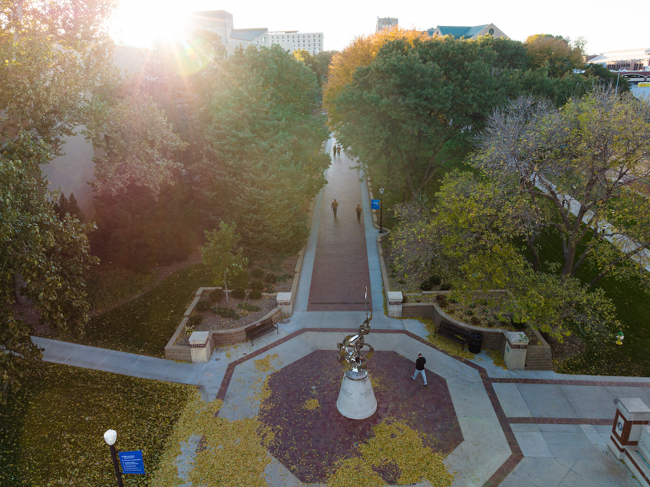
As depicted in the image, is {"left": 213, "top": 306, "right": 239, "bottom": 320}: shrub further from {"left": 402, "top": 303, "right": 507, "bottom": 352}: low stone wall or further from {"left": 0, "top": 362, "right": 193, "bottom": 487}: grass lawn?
{"left": 402, "top": 303, "right": 507, "bottom": 352}: low stone wall

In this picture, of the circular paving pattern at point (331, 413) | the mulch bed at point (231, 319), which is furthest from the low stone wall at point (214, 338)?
the circular paving pattern at point (331, 413)

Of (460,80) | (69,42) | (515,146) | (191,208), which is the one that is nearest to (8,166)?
(69,42)

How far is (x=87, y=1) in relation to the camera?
52.1 feet

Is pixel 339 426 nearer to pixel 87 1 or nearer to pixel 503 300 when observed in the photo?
pixel 503 300

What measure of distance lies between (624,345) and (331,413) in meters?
12.9

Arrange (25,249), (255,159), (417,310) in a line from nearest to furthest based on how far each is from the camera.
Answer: (25,249), (417,310), (255,159)

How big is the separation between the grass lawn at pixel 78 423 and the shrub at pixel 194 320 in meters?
3.18

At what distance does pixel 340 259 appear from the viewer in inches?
965

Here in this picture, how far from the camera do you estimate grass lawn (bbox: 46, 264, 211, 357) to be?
16.7 m

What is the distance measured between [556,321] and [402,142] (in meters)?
15.2

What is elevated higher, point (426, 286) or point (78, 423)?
point (426, 286)

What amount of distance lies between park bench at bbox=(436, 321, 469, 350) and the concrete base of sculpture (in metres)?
5.00

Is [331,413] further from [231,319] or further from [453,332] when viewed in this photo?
[231,319]

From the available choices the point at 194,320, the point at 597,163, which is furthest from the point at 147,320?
the point at 597,163
